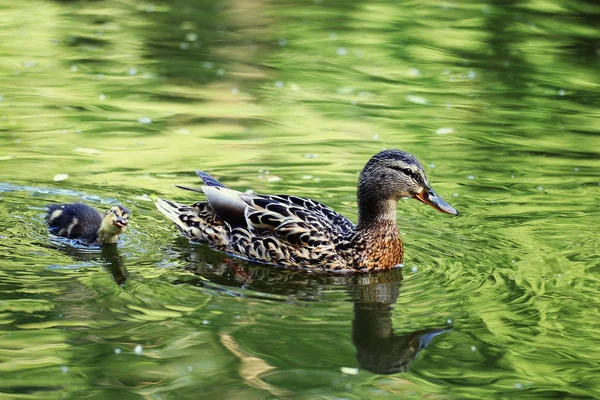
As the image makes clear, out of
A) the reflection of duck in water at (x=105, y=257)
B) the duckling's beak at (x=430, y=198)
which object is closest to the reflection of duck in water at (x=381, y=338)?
the duckling's beak at (x=430, y=198)

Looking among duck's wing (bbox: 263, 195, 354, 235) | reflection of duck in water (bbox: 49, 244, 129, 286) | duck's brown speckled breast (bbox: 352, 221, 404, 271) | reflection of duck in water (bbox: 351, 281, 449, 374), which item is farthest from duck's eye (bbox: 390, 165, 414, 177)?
reflection of duck in water (bbox: 49, 244, 129, 286)

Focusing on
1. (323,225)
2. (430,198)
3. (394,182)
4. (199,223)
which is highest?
(394,182)

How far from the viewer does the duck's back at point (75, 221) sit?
749 centimetres

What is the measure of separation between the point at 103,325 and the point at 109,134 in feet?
14.0

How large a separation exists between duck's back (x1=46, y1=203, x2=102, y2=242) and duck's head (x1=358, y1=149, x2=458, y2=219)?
6.19 ft

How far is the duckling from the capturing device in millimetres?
7242

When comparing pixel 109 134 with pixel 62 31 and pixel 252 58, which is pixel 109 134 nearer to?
pixel 252 58

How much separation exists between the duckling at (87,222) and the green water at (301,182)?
0.39ft

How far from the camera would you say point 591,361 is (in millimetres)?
5781

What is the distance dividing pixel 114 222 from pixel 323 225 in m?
1.42

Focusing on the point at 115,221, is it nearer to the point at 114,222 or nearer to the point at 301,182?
the point at 114,222

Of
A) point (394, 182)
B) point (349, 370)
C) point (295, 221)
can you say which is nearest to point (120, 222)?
point (295, 221)

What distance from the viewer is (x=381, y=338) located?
6.05 m

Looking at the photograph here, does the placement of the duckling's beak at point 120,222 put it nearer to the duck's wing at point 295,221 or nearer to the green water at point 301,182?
the green water at point 301,182
